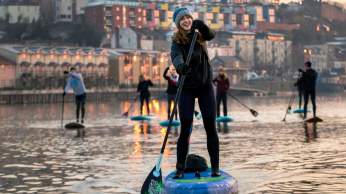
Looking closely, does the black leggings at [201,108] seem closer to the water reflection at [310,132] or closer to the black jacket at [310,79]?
the water reflection at [310,132]

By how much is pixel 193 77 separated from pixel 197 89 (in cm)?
19

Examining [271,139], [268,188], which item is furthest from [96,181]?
[271,139]

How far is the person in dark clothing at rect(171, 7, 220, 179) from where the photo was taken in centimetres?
870

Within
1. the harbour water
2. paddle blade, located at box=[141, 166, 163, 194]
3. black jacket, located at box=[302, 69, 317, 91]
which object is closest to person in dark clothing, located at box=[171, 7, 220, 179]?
paddle blade, located at box=[141, 166, 163, 194]

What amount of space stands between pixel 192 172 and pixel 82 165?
3.65 metres

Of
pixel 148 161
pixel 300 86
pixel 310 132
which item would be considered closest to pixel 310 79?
pixel 310 132

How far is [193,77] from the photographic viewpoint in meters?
8.70

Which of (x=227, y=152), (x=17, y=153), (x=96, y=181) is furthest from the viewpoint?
(x=17, y=153)

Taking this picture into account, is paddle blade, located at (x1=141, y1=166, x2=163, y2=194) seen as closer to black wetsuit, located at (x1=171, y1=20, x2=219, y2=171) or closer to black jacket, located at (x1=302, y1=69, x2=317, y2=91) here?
black wetsuit, located at (x1=171, y1=20, x2=219, y2=171)

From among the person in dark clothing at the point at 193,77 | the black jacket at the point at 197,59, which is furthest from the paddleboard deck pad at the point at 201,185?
the black jacket at the point at 197,59

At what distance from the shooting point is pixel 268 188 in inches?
348

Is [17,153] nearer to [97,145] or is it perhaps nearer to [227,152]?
[97,145]

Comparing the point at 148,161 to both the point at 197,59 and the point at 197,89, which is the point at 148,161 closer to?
the point at 197,89

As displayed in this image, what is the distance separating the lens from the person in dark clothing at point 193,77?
28.5 feet
